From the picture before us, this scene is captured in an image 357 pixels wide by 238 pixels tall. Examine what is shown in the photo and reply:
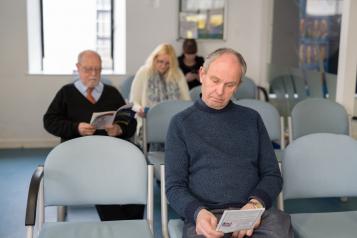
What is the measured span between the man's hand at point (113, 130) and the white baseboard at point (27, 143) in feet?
8.46

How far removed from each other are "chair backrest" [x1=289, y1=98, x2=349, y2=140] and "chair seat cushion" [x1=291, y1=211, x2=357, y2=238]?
49.4 inches

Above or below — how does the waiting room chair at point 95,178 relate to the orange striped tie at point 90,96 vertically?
below

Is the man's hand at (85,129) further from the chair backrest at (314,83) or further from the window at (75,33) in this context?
the window at (75,33)

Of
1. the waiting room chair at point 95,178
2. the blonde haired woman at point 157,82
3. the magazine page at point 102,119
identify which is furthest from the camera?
the blonde haired woman at point 157,82

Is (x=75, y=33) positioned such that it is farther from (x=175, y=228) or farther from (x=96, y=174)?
(x=175, y=228)

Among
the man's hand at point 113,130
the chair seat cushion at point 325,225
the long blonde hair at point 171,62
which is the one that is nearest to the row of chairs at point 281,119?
the man's hand at point 113,130

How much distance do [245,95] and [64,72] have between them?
2.10 metres

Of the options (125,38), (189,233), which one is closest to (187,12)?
(125,38)

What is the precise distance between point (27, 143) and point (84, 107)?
2.57m

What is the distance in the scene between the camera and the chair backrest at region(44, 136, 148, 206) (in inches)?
84.0

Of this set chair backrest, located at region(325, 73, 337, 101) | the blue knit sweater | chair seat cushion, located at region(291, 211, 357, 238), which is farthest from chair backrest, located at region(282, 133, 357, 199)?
chair backrest, located at region(325, 73, 337, 101)

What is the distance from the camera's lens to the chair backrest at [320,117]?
347 centimetres

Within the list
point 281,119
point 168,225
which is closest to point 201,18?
point 281,119

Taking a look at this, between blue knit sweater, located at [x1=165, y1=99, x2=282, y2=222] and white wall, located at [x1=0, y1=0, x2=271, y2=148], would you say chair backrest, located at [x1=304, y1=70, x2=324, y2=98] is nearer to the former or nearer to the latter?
white wall, located at [x1=0, y1=0, x2=271, y2=148]
